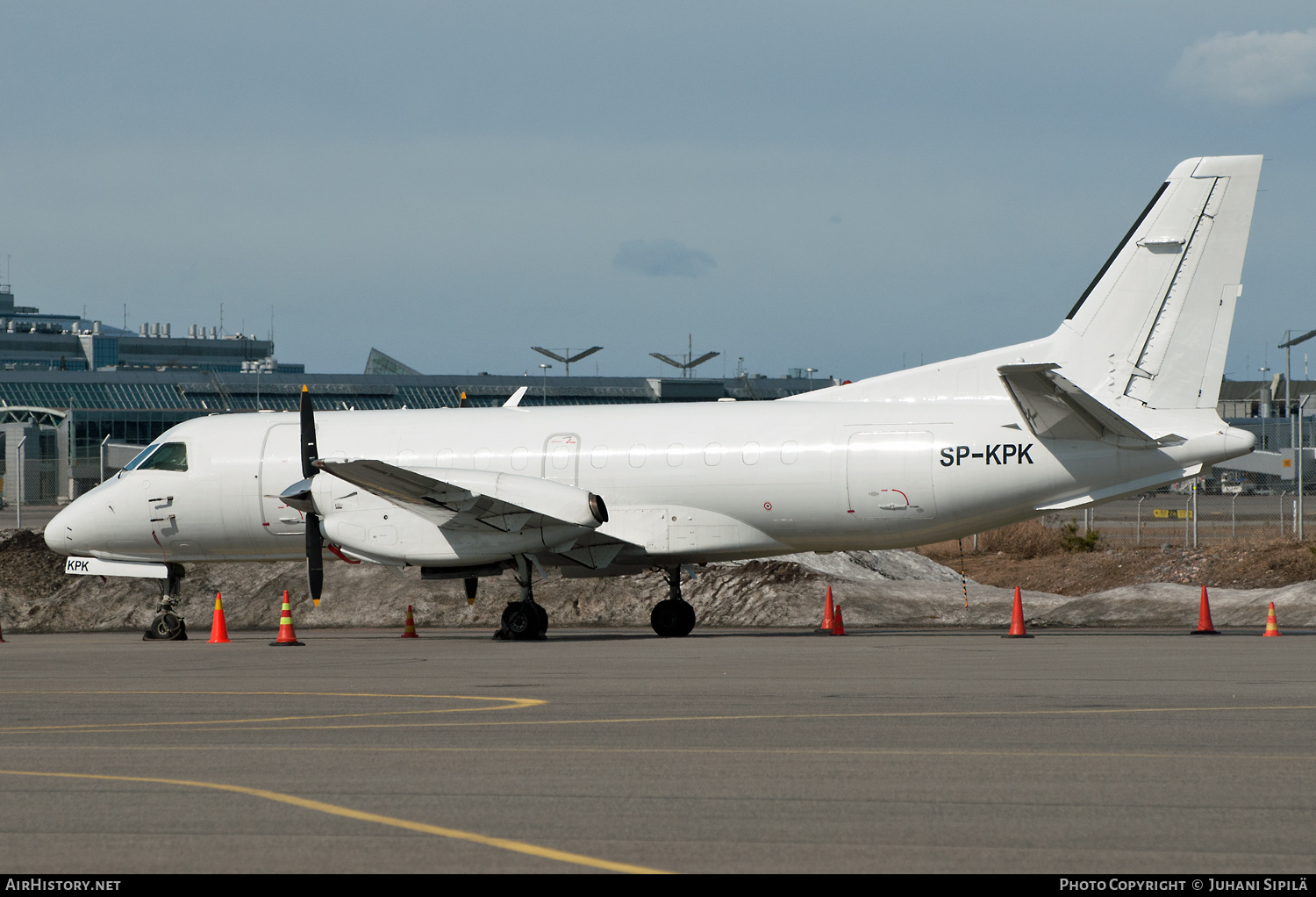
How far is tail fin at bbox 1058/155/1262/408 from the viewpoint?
18688 millimetres

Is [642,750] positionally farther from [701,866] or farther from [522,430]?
[522,430]

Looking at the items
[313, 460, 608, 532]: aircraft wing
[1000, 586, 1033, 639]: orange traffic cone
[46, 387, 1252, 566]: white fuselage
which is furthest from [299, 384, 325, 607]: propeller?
[1000, 586, 1033, 639]: orange traffic cone

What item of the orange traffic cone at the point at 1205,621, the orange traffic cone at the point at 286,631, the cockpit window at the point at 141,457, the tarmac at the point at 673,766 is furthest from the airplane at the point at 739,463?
the tarmac at the point at 673,766

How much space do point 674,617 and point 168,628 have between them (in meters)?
8.30

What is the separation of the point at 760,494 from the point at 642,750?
Answer: 36.0 feet

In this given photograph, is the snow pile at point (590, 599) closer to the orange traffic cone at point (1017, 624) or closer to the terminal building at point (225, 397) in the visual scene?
the orange traffic cone at point (1017, 624)

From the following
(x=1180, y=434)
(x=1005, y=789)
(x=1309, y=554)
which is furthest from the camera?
(x=1309, y=554)

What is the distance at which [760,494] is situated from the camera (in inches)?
787

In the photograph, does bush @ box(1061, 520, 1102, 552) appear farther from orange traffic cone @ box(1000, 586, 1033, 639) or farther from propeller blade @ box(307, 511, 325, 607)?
propeller blade @ box(307, 511, 325, 607)

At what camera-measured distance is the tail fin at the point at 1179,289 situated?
1869cm

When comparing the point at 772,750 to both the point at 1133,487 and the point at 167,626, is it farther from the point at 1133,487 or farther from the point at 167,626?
the point at 167,626

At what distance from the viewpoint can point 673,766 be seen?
8.57 metres

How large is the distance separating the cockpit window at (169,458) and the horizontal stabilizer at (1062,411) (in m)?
13.4
